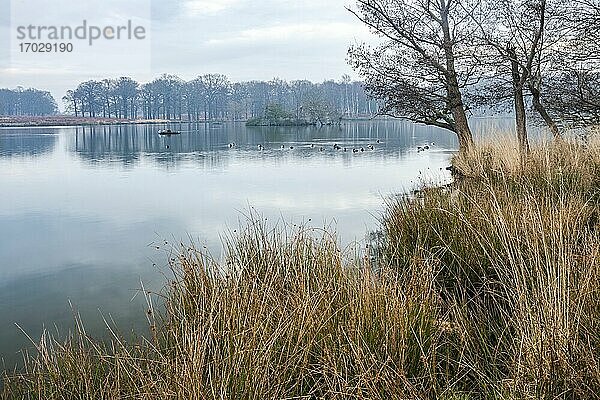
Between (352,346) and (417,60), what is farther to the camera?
(417,60)

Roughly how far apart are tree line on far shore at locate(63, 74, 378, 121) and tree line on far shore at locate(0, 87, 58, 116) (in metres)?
13.0

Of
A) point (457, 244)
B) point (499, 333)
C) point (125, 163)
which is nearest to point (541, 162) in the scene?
point (457, 244)

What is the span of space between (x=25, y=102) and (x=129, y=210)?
98242 mm

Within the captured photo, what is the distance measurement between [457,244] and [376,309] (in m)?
1.56

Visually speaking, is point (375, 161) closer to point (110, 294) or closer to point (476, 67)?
point (476, 67)

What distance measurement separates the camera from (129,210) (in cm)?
902

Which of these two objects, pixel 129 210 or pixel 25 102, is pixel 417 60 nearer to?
pixel 129 210

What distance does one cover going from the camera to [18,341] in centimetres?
396

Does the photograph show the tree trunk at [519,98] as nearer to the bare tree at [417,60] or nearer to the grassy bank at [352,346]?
the bare tree at [417,60]

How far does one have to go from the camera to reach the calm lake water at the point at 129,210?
187 inches

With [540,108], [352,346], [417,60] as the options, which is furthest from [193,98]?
[352,346]

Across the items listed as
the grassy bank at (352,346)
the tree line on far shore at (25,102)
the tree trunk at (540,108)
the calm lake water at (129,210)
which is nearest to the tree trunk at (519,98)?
the tree trunk at (540,108)

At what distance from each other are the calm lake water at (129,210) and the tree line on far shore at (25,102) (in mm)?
83462

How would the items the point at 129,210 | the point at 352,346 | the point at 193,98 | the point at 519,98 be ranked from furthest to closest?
the point at 193,98
the point at 519,98
the point at 129,210
the point at 352,346
